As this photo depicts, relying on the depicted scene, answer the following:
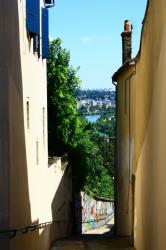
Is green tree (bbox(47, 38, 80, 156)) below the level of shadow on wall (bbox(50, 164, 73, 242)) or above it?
above

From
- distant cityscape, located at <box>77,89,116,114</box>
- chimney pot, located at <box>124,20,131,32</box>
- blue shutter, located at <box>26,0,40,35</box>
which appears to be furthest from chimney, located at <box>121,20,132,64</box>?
blue shutter, located at <box>26,0,40,35</box>

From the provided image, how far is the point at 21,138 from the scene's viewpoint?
16.2m

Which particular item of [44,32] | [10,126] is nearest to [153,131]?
[10,126]

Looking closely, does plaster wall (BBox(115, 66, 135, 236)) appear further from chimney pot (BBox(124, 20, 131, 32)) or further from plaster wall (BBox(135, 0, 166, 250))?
plaster wall (BBox(135, 0, 166, 250))

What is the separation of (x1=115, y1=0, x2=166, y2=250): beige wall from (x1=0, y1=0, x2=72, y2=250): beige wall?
3.27 metres

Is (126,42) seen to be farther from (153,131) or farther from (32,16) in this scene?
(153,131)

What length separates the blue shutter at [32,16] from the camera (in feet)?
62.4

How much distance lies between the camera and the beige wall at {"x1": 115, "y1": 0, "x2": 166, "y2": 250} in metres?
11.8

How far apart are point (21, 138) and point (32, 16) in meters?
5.02

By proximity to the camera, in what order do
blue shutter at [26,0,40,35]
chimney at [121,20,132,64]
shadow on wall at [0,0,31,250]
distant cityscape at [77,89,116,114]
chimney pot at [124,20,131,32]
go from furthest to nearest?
distant cityscape at [77,89,116,114]
chimney at [121,20,132,64]
chimney pot at [124,20,131,32]
blue shutter at [26,0,40,35]
shadow on wall at [0,0,31,250]

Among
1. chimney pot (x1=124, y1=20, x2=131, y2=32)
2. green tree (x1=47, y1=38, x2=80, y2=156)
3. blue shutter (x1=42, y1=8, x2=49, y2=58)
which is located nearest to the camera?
blue shutter (x1=42, y1=8, x2=49, y2=58)

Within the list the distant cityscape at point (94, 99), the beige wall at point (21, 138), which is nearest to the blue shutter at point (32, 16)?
the beige wall at point (21, 138)

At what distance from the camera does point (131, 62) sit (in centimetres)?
2427

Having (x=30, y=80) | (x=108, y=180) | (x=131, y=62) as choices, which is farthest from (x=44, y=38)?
(x=108, y=180)
